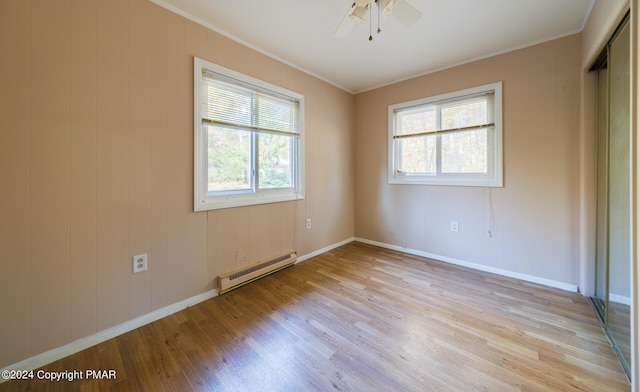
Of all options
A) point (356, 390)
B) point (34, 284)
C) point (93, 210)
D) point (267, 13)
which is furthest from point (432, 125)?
point (34, 284)

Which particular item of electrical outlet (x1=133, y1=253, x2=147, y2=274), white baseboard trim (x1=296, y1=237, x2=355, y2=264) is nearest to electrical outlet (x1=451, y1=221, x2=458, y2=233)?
white baseboard trim (x1=296, y1=237, x2=355, y2=264)

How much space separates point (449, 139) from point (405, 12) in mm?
1836

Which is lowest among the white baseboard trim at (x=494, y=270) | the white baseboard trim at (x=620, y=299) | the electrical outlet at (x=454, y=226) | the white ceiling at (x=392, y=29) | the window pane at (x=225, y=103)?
the white baseboard trim at (x=494, y=270)

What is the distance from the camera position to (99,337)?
167 centimetres

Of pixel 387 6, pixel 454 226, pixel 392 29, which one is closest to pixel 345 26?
pixel 387 6

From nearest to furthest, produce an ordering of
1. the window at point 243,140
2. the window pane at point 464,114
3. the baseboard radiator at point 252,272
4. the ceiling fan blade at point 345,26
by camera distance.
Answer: the ceiling fan blade at point 345,26 → the window at point 243,140 → the baseboard radiator at point 252,272 → the window pane at point 464,114

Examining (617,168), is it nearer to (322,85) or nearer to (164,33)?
(322,85)

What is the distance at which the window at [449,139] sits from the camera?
2750mm

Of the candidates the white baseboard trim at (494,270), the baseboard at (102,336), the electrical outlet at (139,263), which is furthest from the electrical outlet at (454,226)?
the electrical outlet at (139,263)

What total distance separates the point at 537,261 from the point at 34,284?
4156 millimetres

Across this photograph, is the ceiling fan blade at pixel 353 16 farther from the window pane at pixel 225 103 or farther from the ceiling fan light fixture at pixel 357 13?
the window pane at pixel 225 103

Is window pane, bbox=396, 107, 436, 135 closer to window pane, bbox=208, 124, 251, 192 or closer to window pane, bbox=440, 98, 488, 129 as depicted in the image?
window pane, bbox=440, 98, 488, 129

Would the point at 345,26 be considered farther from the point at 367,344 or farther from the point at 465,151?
the point at 367,344

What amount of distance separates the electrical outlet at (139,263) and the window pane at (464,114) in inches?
138
